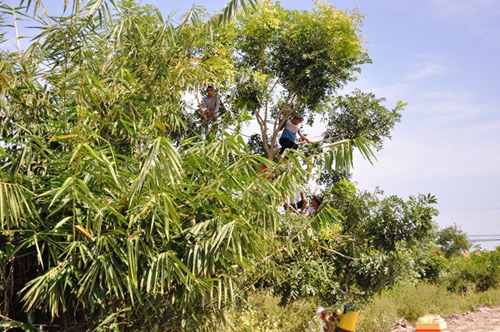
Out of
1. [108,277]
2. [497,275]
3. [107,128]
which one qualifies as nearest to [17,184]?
[108,277]

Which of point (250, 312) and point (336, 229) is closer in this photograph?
point (336, 229)

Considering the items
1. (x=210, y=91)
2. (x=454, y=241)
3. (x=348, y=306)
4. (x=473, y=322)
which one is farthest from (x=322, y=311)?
(x=454, y=241)

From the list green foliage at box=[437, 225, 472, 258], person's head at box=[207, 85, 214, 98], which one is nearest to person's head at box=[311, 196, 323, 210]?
person's head at box=[207, 85, 214, 98]

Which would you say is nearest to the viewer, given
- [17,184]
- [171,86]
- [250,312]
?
[17,184]

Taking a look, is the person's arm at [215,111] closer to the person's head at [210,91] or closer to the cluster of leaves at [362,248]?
the person's head at [210,91]

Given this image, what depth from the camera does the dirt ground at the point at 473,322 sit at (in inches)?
458

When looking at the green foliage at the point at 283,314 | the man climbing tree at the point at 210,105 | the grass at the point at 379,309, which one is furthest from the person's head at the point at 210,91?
the green foliage at the point at 283,314

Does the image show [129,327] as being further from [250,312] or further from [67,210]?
[250,312]

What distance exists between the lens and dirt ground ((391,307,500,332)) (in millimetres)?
11625

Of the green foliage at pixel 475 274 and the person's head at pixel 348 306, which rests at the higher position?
the person's head at pixel 348 306

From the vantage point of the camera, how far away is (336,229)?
301 inches

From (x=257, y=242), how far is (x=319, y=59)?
6018mm

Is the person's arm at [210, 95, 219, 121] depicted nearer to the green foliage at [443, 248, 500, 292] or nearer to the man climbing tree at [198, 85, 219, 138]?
the man climbing tree at [198, 85, 219, 138]

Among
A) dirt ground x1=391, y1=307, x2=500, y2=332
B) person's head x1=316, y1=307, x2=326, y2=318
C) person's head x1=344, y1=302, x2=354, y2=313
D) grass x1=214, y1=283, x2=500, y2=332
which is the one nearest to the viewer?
person's head x1=344, y1=302, x2=354, y2=313
